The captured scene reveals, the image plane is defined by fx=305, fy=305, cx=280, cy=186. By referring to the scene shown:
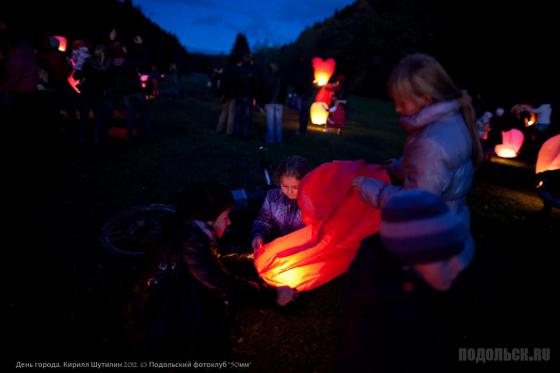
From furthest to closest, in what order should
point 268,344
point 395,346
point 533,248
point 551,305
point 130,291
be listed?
1. point 533,248
2. point 551,305
3. point 268,344
4. point 130,291
5. point 395,346

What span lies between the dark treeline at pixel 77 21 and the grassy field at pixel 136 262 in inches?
232

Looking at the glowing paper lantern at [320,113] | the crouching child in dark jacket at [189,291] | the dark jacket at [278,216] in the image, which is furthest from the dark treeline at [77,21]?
the crouching child in dark jacket at [189,291]

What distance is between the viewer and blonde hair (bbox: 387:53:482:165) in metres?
1.96

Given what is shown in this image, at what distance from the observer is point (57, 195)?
5852 millimetres

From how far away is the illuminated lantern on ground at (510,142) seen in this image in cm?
1147

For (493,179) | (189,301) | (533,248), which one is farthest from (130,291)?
(493,179)

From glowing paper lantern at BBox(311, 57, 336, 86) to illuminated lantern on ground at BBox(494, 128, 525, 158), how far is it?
744 centimetres

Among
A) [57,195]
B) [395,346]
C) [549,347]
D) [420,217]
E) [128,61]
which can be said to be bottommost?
[549,347]

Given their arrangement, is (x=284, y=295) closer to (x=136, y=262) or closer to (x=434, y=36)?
(x=136, y=262)

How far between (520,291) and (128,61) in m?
10.8

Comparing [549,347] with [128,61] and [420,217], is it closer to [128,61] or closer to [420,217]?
[420,217]

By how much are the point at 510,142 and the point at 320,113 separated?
751 cm

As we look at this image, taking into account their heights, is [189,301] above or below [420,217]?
below

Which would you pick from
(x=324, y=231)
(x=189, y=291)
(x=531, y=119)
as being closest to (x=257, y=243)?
(x=324, y=231)
